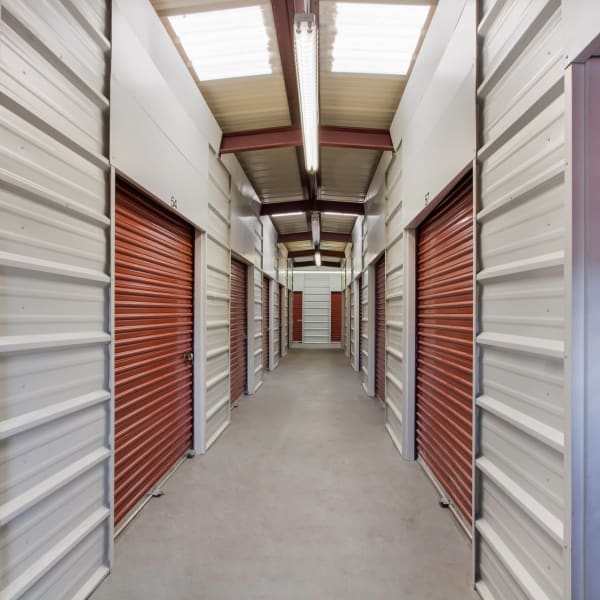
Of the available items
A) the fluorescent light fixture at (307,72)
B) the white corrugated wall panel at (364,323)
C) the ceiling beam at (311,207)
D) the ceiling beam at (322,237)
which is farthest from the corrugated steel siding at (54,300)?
the ceiling beam at (322,237)

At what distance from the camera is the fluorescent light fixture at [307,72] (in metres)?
2.02

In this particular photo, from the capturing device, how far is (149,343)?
2826mm

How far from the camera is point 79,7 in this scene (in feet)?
5.88

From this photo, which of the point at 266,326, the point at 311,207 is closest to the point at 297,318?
the point at 266,326

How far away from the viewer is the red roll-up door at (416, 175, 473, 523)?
2396 mm

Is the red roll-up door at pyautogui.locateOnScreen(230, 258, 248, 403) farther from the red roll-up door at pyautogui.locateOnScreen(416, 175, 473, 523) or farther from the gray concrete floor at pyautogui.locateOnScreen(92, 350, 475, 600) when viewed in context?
the red roll-up door at pyautogui.locateOnScreen(416, 175, 473, 523)

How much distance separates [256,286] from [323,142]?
3171 mm

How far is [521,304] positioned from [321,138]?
320 cm

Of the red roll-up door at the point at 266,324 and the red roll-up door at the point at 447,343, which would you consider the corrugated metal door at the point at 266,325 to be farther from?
the red roll-up door at the point at 447,343

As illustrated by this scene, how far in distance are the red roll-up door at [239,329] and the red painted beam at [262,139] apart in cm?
172

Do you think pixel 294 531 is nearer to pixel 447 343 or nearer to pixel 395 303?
pixel 447 343

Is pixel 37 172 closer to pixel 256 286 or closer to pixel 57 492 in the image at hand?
pixel 57 492

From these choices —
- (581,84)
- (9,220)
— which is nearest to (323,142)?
(581,84)

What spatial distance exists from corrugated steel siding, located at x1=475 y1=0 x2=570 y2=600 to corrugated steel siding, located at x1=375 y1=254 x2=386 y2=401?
359cm
